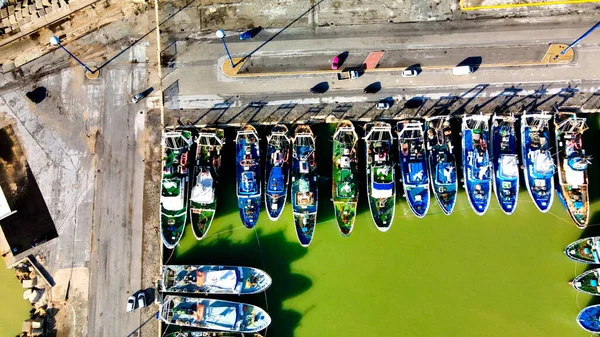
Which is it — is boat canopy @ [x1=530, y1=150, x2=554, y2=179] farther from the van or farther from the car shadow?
the car shadow

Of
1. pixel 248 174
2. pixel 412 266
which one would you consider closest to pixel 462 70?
pixel 412 266

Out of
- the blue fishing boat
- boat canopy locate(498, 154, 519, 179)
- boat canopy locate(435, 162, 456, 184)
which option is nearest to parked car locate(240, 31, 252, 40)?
the blue fishing boat

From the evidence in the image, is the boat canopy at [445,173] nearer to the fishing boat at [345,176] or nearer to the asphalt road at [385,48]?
the fishing boat at [345,176]

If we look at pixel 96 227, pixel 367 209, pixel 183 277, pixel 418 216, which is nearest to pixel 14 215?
pixel 96 227

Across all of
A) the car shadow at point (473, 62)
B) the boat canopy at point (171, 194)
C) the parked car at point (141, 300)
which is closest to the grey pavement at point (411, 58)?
the car shadow at point (473, 62)

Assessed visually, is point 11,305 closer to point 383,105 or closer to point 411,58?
point 383,105

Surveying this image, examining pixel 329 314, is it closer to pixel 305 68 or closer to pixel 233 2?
pixel 305 68
